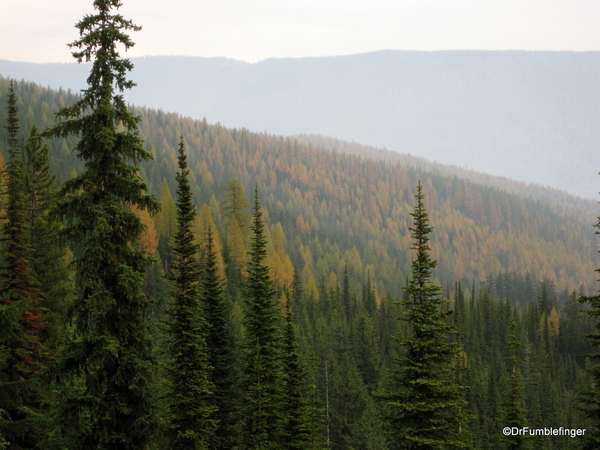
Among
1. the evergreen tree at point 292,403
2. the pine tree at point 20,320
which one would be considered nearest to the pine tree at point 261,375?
the evergreen tree at point 292,403

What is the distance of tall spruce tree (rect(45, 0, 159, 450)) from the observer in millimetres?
14336

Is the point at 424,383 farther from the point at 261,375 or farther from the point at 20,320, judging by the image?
the point at 20,320

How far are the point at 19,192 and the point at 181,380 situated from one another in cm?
1117

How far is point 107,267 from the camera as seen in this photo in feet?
48.5

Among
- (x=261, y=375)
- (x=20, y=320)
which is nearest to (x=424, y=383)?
(x=261, y=375)

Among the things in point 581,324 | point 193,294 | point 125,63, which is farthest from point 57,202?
point 581,324

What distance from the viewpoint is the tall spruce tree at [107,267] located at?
14.3 metres

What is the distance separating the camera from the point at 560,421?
71688 millimetres

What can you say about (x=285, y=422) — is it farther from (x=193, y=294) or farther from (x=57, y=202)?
Answer: (x=57, y=202)

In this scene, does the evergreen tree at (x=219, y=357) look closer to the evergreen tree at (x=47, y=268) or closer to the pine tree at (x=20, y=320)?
the evergreen tree at (x=47, y=268)

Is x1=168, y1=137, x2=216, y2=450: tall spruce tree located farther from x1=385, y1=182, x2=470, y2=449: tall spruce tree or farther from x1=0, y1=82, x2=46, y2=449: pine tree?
x1=385, y1=182, x2=470, y2=449: tall spruce tree

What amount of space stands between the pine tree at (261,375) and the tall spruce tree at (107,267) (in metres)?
12.6

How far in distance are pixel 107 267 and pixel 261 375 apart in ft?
49.4

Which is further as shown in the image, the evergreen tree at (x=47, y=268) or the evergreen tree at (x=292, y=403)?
the evergreen tree at (x=47, y=268)
